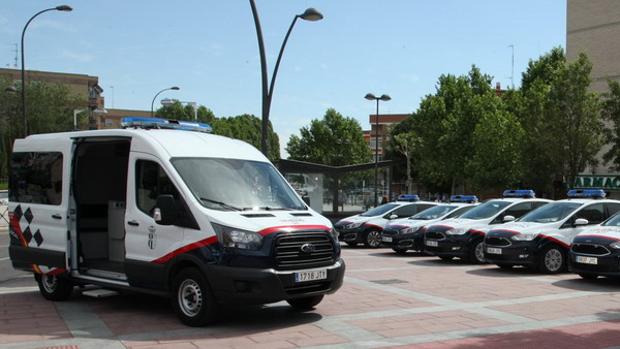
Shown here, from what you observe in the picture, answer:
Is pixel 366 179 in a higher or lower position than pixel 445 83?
lower

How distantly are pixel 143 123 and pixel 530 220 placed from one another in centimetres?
909

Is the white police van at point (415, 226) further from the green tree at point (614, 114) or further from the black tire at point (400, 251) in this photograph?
the green tree at point (614, 114)

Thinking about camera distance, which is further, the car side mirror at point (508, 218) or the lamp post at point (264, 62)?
the lamp post at point (264, 62)

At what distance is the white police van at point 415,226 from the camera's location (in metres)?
Answer: 17.2

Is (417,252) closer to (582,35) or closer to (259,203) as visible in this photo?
(259,203)

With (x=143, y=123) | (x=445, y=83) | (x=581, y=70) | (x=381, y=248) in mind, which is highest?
(x=445, y=83)

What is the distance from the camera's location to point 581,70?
28.2 meters

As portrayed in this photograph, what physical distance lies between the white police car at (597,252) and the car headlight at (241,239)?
717 cm

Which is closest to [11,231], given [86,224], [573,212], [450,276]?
[86,224]

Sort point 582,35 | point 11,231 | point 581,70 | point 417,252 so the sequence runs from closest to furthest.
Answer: point 11,231 → point 417,252 → point 581,70 → point 582,35

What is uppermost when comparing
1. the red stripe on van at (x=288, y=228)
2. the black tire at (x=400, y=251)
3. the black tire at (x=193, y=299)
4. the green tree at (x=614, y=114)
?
the green tree at (x=614, y=114)

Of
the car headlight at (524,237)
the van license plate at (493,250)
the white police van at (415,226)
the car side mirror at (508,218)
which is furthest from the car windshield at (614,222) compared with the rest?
the white police van at (415,226)

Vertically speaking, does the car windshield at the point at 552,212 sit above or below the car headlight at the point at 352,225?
above

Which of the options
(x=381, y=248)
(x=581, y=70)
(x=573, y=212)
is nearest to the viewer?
(x=573, y=212)
